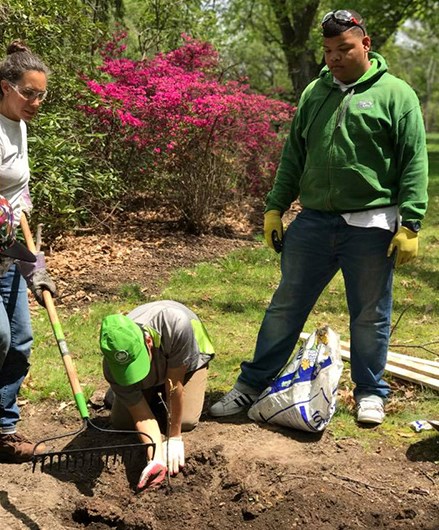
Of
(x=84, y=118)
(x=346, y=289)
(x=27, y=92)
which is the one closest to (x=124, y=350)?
(x=27, y=92)

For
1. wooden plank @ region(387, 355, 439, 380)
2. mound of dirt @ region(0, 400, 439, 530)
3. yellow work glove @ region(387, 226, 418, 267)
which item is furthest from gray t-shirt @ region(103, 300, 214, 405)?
wooden plank @ region(387, 355, 439, 380)

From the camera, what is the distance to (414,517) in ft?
10.2

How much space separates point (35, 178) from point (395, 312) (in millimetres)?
4067

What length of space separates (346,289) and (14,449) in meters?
2.09

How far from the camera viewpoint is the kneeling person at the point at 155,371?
3.26 m

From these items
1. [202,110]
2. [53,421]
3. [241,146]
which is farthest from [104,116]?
[53,421]

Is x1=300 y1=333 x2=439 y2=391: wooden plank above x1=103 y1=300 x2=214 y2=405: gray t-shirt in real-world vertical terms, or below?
below

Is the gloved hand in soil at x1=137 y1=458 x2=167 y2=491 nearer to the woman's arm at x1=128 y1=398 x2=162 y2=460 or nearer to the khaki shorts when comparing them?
the woman's arm at x1=128 y1=398 x2=162 y2=460

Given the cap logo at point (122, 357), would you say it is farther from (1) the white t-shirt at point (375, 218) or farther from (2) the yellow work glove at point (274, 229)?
(1) the white t-shirt at point (375, 218)

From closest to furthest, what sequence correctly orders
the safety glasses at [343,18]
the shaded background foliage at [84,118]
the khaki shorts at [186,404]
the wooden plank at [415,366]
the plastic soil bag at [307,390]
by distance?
the safety glasses at [343,18] < the plastic soil bag at [307,390] < the khaki shorts at [186,404] < the wooden plank at [415,366] < the shaded background foliage at [84,118]

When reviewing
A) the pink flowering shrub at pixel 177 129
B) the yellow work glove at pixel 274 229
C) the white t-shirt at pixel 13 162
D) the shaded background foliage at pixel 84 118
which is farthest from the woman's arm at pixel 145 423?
the pink flowering shrub at pixel 177 129

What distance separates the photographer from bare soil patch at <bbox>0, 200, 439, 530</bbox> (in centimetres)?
318

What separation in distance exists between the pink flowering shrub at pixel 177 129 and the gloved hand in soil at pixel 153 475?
5.64 meters

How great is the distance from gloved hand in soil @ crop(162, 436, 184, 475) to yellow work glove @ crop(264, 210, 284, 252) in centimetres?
131
